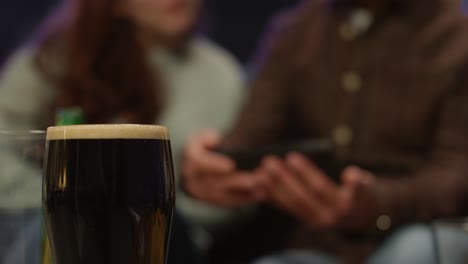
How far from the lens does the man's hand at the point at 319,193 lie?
1018 mm

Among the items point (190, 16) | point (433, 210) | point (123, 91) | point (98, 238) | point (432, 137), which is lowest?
point (98, 238)

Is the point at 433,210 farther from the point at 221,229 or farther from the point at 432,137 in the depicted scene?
the point at 221,229

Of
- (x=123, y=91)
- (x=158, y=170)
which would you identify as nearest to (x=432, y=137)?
(x=123, y=91)

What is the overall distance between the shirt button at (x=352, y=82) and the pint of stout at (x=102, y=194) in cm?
79

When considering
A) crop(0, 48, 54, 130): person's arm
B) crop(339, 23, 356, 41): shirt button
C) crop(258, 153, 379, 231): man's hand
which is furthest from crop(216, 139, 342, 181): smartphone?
crop(0, 48, 54, 130): person's arm

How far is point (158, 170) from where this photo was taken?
0.45 metres

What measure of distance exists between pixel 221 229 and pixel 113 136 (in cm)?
90

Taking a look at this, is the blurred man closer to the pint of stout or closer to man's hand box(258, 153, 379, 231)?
man's hand box(258, 153, 379, 231)

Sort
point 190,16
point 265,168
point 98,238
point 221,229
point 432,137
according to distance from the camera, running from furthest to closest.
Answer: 1. point 190,16
2. point 221,229
3. point 432,137
4. point 265,168
5. point 98,238

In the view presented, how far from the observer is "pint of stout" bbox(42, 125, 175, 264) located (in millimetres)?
Result: 426

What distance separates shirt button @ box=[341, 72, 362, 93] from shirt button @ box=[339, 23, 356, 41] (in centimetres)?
7

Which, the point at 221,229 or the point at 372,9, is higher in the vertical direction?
the point at 372,9

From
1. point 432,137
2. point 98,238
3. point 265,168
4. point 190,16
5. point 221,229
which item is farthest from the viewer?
point 190,16

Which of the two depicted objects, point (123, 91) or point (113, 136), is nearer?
point (113, 136)
